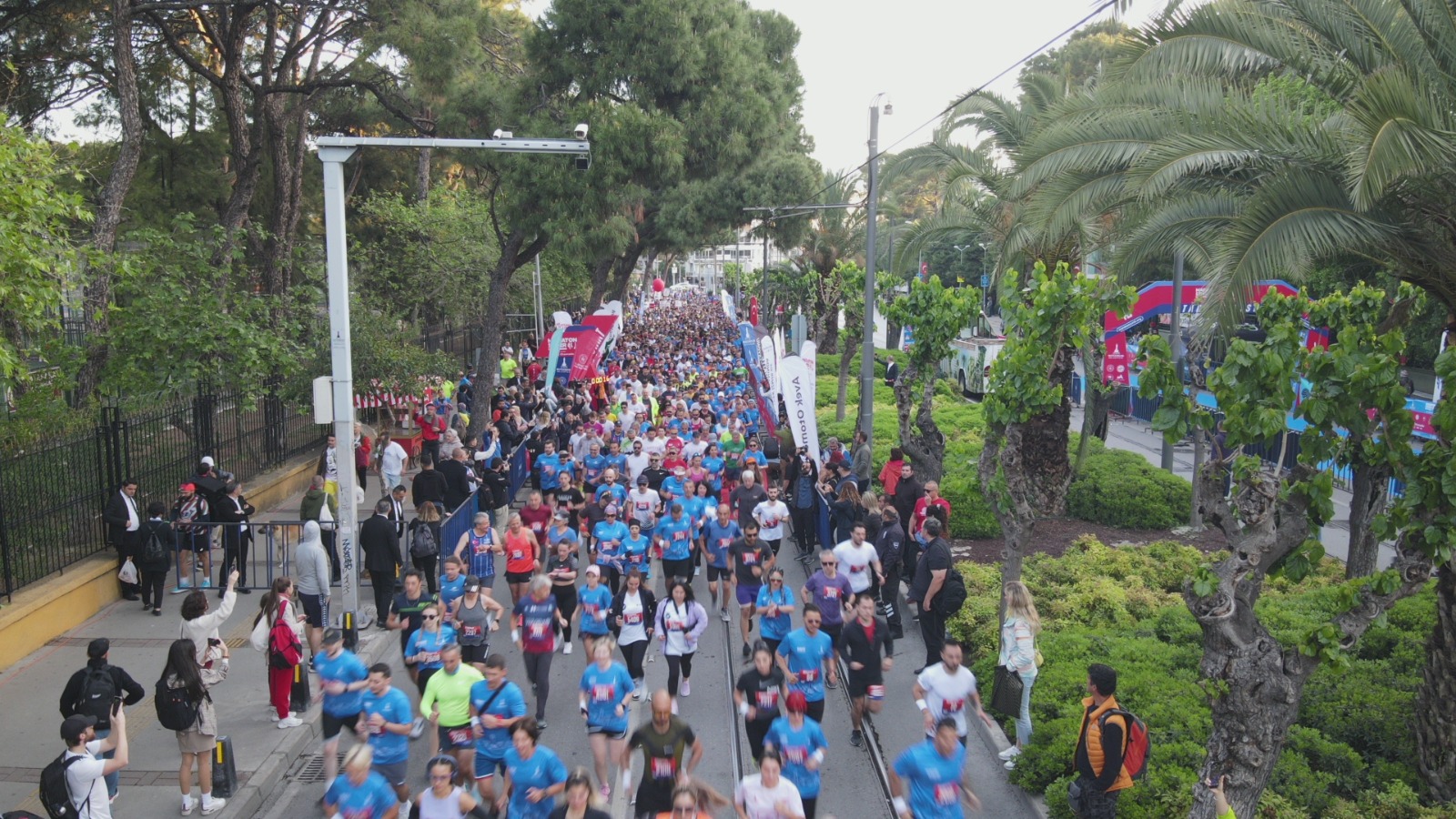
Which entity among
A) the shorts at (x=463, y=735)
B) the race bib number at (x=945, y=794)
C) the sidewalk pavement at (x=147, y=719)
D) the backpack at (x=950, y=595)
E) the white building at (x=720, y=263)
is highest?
the white building at (x=720, y=263)

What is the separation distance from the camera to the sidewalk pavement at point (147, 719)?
325 inches

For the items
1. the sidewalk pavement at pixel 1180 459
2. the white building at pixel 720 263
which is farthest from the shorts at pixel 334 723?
the white building at pixel 720 263

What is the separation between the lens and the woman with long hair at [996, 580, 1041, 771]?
29.0 ft

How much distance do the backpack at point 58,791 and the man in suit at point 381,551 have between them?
4936 millimetres

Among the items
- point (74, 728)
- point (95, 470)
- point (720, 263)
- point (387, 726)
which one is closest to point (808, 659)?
point (387, 726)

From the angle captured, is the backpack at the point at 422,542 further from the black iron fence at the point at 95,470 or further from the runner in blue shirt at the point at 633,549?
the black iron fence at the point at 95,470

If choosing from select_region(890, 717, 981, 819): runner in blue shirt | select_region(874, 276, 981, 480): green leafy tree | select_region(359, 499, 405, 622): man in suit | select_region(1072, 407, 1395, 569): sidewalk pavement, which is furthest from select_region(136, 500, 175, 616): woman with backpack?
select_region(1072, 407, 1395, 569): sidewalk pavement

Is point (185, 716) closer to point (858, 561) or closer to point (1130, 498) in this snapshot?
point (858, 561)

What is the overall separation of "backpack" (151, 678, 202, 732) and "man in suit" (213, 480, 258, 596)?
18.0 ft

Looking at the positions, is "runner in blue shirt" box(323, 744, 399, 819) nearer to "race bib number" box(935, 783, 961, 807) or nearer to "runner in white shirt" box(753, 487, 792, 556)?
"race bib number" box(935, 783, 961, 807)

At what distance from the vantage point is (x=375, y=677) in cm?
752

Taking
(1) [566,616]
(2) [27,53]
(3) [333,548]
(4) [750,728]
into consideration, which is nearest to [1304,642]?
(4) [750,728]

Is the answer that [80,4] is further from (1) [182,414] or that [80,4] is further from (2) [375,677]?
(2) [375,677]

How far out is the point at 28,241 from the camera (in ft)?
35.0
